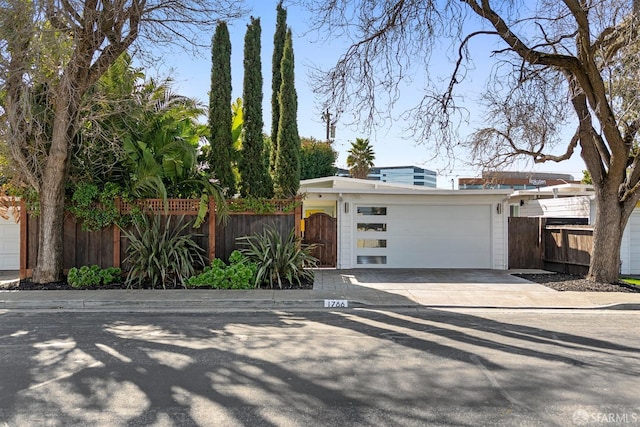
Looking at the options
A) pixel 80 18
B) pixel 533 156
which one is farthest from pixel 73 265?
pixel 533 156

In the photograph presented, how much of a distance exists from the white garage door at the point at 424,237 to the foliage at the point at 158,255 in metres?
5.76

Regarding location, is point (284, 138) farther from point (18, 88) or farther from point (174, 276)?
point (18, 88)

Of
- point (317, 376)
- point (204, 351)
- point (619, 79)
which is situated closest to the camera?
point (317, 376)

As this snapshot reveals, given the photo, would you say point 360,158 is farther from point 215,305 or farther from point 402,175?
point 215,305

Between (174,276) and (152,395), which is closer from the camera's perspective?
(152,395)

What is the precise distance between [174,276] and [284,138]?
475 centimetres

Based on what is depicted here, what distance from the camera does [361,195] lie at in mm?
15031

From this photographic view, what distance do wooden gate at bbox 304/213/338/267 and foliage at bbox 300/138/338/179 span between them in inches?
752

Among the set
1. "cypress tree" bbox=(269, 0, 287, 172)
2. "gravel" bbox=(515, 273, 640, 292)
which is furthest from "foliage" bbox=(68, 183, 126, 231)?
"gravel" bbox=(515, 273, 640, 292)

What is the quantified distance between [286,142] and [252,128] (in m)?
1.04

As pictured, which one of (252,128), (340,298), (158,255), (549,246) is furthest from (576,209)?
(158,255)

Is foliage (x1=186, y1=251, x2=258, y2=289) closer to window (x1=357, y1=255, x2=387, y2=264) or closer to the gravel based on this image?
window (x1=357, y1=255, x2=387, y2=264)

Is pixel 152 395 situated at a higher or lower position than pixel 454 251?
lower

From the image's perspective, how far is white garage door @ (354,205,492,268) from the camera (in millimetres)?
15227
